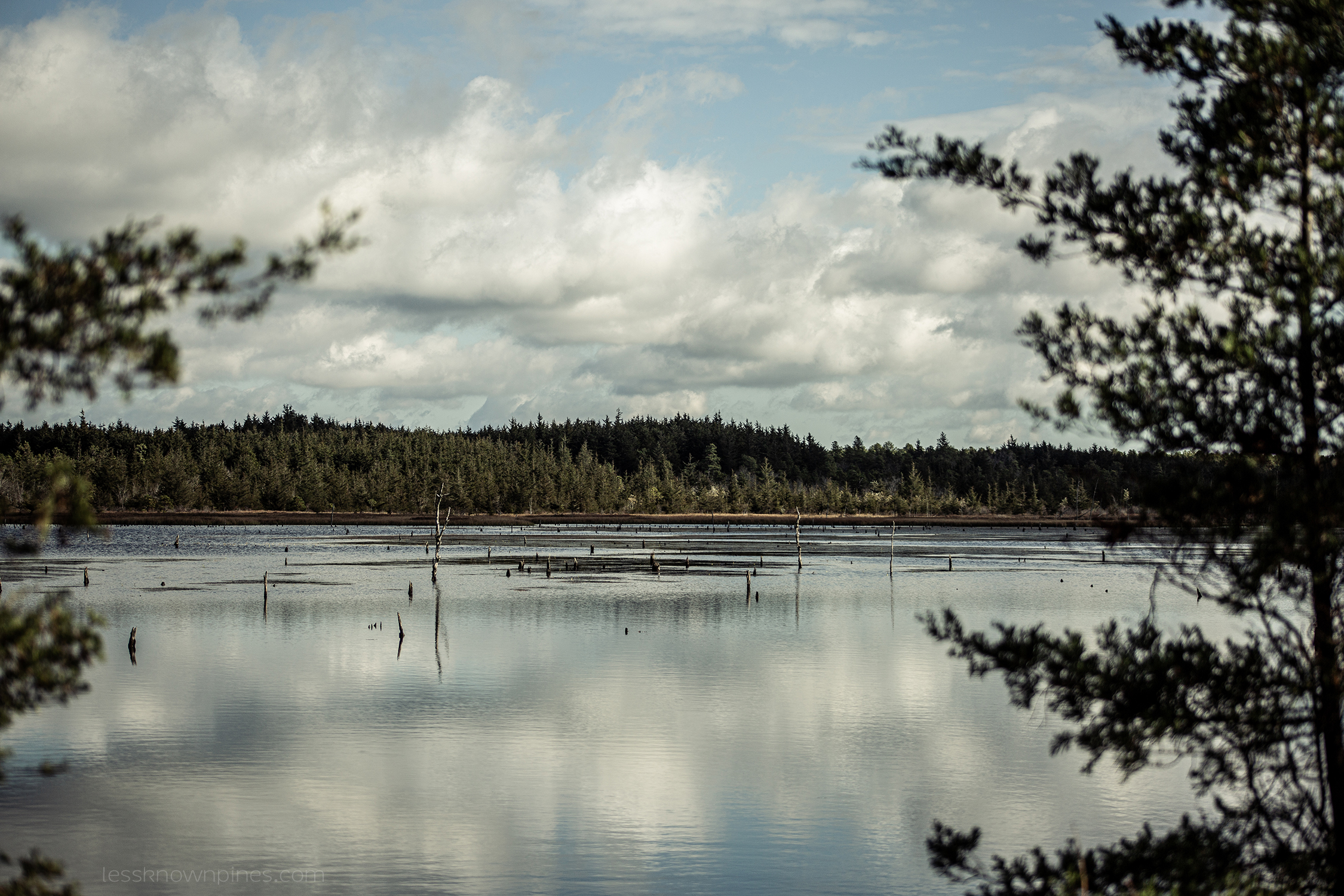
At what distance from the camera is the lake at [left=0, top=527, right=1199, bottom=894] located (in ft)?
63.9

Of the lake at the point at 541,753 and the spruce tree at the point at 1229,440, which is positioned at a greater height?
the spruce tree at the point at 1229,440

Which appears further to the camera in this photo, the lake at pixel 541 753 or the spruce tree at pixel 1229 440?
the lake at pixel 541 753

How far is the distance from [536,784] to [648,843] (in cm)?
444

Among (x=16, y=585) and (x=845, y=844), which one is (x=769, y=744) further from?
(x=16, y=585)

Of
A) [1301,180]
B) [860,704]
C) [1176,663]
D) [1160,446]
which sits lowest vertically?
[860,704]

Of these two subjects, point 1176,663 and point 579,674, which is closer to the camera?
point 1176,663

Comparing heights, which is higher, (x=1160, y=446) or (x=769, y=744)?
(x=1160, y=446)

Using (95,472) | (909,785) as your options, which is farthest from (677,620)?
(95,472)

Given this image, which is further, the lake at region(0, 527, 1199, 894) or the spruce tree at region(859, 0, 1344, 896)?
the lake at region(0, 527, 1199, 894)

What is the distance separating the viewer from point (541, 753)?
2702 centimetres

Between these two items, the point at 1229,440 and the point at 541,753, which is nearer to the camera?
the point at 1229,440

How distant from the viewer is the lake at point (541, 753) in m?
19.5

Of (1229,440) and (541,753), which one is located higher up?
(1229,440)

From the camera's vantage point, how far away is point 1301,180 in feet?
38.3
